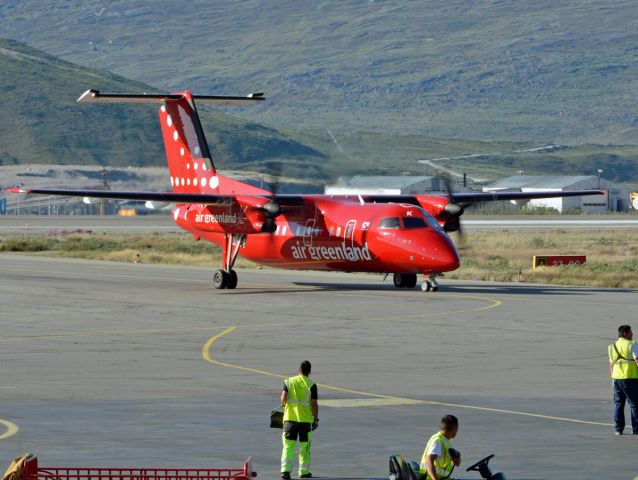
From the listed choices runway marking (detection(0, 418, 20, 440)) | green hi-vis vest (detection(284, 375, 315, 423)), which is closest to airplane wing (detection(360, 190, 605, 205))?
runway marking (detection(0, 418, 20, 440))

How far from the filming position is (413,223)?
4606cm

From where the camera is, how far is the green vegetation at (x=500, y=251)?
5894 centimetres

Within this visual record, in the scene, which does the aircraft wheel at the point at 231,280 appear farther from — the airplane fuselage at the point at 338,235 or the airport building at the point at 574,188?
the airport building at the point at 574,188

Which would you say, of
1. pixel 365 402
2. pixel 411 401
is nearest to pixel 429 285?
pixel 411 401

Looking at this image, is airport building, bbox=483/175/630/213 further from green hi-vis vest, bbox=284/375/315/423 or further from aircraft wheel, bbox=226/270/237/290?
green hi-vis vest, bbox=284/375/315/423

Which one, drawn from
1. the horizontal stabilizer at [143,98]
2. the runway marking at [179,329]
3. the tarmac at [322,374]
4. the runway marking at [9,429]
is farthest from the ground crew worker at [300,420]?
the horizontal stabilizer at [143,98]

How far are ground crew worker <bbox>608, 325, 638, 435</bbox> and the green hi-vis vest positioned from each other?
5.41 m

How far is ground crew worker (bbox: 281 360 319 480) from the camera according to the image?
17.3 metres

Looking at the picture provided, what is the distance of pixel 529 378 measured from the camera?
27.1 metres

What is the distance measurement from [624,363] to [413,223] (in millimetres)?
25178

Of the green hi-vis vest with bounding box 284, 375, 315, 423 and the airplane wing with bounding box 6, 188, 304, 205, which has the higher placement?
the airplane wing with bounding box 6, 188, 304, 205

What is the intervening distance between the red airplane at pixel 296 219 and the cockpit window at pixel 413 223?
35 mm

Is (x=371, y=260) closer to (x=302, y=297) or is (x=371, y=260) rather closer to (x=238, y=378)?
(x=302, y=297)

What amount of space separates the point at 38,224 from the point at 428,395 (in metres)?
115
